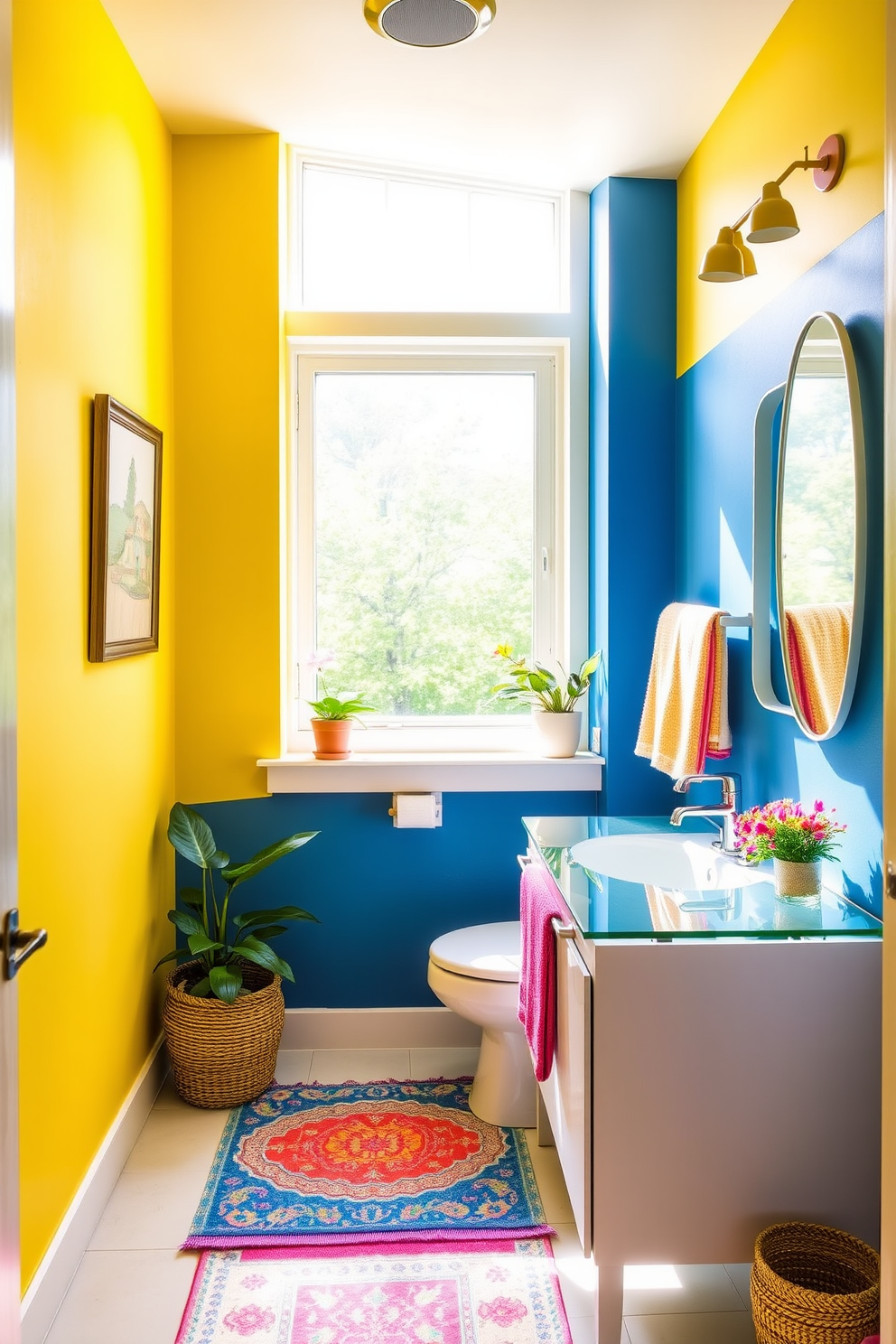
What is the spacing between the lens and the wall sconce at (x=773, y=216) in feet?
5.77

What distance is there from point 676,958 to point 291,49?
7.04 feet

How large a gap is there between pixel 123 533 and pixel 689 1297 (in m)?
1.96

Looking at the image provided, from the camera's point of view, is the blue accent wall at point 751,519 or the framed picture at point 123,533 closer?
the blue accent wall at point 751,519

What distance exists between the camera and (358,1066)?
285 centimetres

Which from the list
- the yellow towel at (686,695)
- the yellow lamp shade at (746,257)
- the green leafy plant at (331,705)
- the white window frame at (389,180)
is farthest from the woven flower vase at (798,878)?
the white window frame at (389,180)

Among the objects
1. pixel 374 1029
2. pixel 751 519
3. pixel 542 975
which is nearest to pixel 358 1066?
pixel 374 1029

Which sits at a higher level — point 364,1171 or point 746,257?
point 746,257

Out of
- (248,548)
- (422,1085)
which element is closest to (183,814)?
(248,548)

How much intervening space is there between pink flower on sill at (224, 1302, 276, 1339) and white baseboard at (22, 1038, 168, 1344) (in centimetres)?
32

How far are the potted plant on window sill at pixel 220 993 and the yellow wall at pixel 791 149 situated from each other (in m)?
1.77

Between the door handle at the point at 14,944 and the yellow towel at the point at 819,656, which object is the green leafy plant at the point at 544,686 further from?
the door handle at the point at 14,944

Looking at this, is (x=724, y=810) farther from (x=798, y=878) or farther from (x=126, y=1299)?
(x=126, y=1299)

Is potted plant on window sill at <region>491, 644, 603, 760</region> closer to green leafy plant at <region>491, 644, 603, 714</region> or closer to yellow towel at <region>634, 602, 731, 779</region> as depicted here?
green leafy plant at <region>491, 644, 603, 714</region>

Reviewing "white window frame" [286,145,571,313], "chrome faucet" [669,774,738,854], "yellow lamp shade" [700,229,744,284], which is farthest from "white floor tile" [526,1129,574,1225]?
"white window frame" [286,145,571,313]
